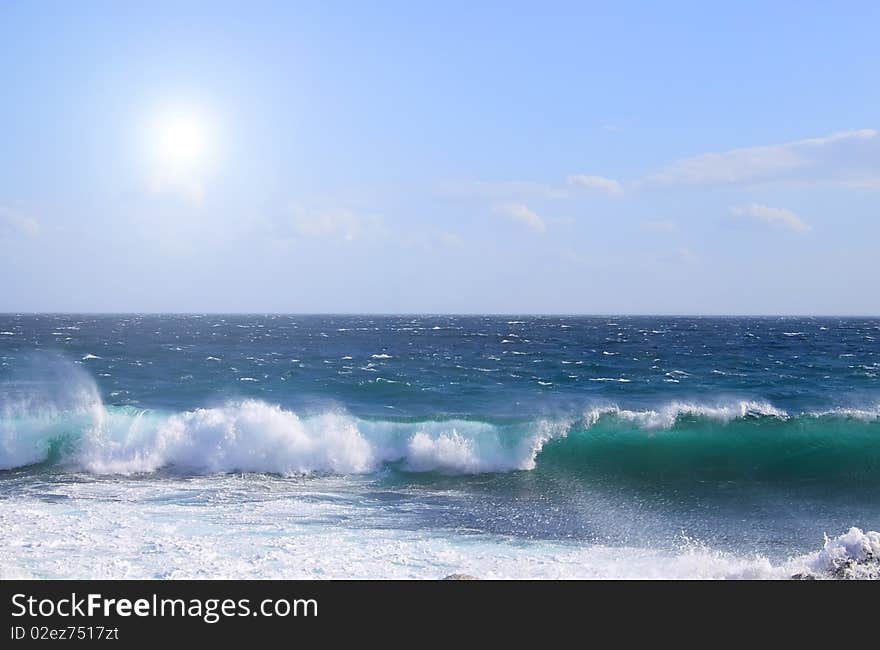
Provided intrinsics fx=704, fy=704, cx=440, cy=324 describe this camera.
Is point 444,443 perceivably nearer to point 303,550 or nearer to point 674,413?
point 674,413

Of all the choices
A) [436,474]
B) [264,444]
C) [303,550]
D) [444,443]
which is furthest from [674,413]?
[303,550]

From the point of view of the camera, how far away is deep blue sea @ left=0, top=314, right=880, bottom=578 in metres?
10.4

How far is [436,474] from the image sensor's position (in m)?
17.2

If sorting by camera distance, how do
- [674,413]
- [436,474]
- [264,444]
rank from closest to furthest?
[436,474]
[264,444]
[674,413]

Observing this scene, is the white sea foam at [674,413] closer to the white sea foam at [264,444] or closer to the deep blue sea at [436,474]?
the deep blue sea at [436,474]

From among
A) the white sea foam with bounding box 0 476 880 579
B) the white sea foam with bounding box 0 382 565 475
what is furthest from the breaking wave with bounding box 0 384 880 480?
the white sea foam with bounding box 0 476 880 579

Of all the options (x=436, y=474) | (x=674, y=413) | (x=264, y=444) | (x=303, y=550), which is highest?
(x=674, y=413)

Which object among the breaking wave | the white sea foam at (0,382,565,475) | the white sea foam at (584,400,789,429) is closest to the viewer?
the breaking wave

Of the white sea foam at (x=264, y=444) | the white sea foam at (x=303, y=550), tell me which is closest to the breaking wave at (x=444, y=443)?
the white sea foam at (x=264, y=444)

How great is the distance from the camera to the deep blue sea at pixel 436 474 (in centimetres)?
1037

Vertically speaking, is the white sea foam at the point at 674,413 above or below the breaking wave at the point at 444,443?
Answer: above

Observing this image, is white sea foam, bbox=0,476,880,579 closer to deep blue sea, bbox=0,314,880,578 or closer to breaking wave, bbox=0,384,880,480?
deep blue sea, bbox=0,314,880,578
